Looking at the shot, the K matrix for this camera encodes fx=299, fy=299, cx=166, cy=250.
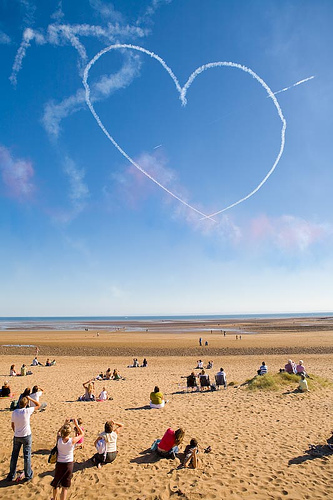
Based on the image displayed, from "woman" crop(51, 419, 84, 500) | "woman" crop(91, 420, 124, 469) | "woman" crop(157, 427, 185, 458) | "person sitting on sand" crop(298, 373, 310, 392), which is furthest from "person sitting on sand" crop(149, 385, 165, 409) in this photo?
"person sitting on sand" crop(298, 373, 310, 392)

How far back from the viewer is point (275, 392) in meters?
17.1

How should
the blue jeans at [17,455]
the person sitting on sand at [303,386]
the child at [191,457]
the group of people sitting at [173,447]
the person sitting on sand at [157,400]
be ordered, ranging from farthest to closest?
the person sitting on sand at [303,386] → the person sitting on sand at [157,400] → the group of people sitting at [173,447] → the child at [191,457] → the blue jeans at [17,455]

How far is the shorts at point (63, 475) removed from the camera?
6852mm

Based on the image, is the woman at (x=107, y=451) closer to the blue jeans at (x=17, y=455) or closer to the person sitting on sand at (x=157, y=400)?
the blue jeans at (x=17, y=455)

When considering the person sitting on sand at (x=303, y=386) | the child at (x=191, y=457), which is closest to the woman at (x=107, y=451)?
the child at (x=191, y=457)

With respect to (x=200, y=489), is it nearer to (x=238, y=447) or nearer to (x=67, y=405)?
(x=238, y=447)

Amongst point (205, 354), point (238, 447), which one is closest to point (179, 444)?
point (238, 447)

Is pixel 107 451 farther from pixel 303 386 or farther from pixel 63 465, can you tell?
pixel 303 386

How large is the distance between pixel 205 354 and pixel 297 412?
24804mm

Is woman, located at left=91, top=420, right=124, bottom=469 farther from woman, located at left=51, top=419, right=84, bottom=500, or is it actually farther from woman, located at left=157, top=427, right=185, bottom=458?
woman, located at left=51, top=419, right=84, bottom=500

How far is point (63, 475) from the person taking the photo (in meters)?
6.86

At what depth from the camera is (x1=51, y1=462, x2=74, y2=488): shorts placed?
6852 mm

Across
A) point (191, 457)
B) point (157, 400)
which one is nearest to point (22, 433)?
point (191, 457)

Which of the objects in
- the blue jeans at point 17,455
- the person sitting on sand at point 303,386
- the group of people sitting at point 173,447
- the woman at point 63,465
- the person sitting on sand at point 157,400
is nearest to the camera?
the woman at point 63,465
